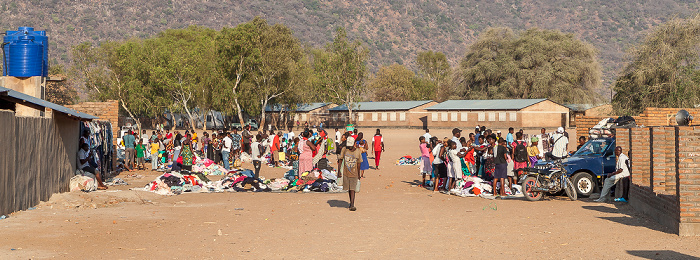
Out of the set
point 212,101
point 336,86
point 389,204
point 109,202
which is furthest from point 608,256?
point 336,86

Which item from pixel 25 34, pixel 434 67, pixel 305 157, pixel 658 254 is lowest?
pixel 658 254

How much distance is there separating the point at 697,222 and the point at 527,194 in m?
5.43

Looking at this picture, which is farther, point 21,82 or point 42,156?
point 21,82

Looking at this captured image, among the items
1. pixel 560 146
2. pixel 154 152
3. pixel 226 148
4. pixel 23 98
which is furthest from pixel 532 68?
pixel 23 98

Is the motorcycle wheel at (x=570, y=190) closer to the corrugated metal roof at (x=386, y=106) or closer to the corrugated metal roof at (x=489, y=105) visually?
the corrugated metal roof at (x=489, y=105)

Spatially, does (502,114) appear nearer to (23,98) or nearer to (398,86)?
(398,86)

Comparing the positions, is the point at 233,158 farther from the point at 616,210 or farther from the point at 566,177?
the point at 616,210

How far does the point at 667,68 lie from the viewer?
4466 centimetres

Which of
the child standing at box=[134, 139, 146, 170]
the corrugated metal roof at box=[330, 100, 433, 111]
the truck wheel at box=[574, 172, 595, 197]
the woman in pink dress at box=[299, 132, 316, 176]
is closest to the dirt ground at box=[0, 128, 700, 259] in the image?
the truck wheel at box=[574, 172, 595, 197]

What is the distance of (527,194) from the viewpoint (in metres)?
15.7

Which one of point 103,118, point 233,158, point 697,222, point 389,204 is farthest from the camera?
point 233,158

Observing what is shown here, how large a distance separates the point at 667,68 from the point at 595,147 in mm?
31645

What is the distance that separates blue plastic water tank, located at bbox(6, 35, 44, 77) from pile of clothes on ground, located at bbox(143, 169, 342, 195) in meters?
4.59

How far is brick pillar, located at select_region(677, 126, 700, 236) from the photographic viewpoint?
1038 centimetres
